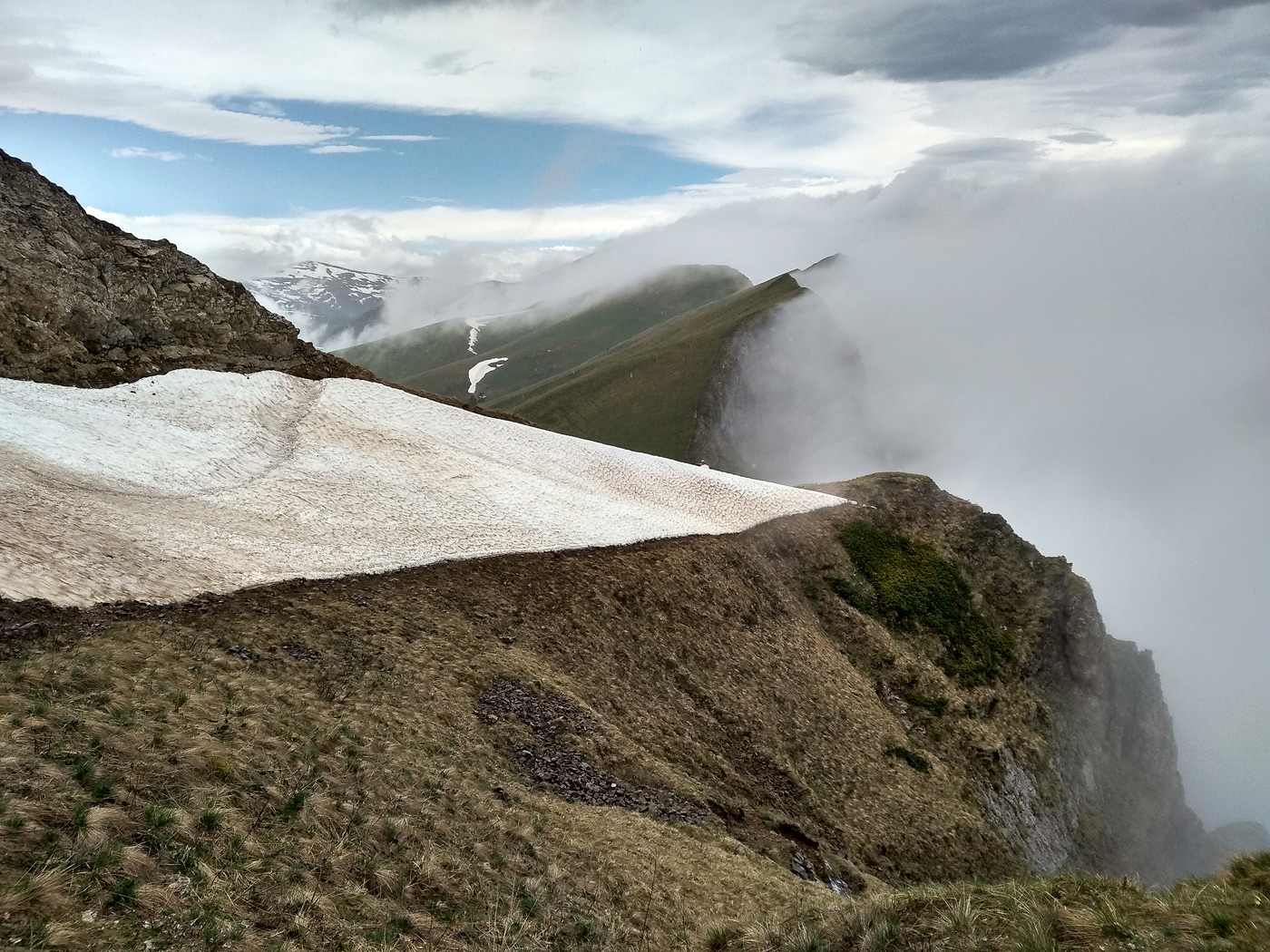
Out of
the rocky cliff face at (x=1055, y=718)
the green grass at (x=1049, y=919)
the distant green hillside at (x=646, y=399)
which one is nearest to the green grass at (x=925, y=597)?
the rocky cliff face at (x=1055, y=718)

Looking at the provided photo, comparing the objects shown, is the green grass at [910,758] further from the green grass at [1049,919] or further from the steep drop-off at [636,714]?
the green grass at [1049,919]

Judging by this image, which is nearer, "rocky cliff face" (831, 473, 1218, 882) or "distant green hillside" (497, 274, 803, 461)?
"rocky cliff face" (831, 473, 1218, 882)

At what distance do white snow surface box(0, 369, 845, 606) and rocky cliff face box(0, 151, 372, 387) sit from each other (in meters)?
1.88

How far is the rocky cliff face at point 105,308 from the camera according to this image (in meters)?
30.6

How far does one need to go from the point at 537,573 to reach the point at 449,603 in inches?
192

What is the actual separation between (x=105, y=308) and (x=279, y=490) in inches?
576

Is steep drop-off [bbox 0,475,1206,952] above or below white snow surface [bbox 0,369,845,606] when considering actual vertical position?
below

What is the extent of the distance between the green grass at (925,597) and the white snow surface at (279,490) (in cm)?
582

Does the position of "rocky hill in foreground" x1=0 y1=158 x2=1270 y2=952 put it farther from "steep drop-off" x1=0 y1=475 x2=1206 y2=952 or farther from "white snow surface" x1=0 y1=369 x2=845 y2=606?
"white snow surface" x1=0 y1=369 x2=845 y2=606

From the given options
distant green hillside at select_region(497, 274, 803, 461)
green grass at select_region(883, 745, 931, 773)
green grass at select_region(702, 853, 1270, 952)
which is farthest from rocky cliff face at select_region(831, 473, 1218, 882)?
distant green hillside at select_region(497, 274, 803, 461)

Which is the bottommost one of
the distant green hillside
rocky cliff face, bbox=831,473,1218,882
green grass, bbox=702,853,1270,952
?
rocky cliff face, bbox=831,473,1218,882

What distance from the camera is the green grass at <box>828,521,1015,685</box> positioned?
4097 centimetres

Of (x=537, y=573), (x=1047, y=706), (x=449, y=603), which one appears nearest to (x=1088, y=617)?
(x=1047, y=706)

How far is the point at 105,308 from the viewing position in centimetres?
3362
